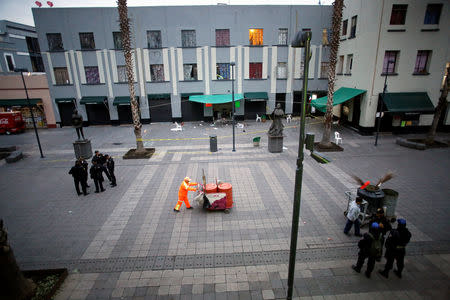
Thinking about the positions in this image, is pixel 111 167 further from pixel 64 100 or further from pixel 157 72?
pixel 64 100

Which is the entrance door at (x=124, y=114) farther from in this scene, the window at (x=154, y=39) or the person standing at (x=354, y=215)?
the person standing at (x=354, y=215)

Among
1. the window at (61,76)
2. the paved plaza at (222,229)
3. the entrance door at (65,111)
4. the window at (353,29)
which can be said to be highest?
the window at (353,29)

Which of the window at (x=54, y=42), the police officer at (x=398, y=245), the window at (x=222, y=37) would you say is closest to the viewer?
the police officer at (x=398, y=245)

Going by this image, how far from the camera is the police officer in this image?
6.29 meters

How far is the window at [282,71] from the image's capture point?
27547 mm

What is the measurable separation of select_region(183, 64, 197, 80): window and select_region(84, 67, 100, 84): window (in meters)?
9.58

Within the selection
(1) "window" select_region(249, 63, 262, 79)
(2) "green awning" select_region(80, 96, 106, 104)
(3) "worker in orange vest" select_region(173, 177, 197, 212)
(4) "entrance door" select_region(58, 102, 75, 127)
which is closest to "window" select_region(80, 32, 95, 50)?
(2) "green awning" select_region(80, 96, 106, 104)

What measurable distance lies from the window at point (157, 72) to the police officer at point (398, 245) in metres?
26.0

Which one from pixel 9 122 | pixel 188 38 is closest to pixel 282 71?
pixel 188 38

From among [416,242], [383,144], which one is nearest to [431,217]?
[416,242]

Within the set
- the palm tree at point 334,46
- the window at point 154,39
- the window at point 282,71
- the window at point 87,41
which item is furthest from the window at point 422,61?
the window at point 87,41

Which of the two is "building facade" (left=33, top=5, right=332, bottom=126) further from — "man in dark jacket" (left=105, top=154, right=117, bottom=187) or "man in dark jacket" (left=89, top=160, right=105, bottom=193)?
"man in dark jacket" (left=89, top=160, right=105, bottom=193)

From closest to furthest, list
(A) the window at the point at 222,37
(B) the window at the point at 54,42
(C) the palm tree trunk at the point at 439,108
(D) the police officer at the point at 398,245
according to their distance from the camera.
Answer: (D) the police officer at the point at 398,245
(C) the palm tree trunk at the point at 439,108
(B) the window at the point at 54,42
(A) the window at the point at 222,37

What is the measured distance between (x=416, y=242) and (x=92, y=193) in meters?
13.2
